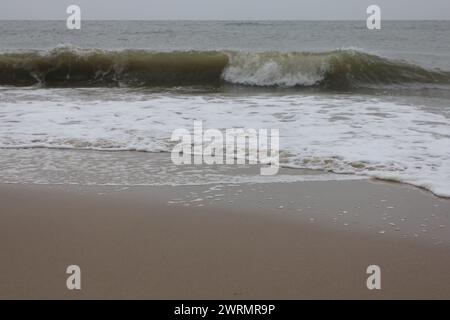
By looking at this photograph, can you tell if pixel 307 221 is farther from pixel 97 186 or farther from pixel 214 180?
pixel 97 186

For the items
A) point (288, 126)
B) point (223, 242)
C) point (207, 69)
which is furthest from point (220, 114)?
point (207, 69)

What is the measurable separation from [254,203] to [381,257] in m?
1.17

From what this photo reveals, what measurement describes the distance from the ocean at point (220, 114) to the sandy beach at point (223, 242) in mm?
434

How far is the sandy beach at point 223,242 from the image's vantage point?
2.61 m

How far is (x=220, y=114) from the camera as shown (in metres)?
7.54

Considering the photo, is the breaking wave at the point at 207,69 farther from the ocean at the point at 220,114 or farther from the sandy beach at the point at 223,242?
the sandy beach at the point at 223,242

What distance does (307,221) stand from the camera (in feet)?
11.5

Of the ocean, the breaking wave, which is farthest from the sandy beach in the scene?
the breaking wave

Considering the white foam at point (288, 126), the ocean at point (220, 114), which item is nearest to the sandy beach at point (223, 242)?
the ocean at point (220, 114)

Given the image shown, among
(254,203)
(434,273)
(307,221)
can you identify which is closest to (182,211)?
(254,203)

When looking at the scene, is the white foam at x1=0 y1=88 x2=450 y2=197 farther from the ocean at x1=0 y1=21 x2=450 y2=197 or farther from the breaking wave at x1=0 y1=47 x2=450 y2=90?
the breaking wave at x1=0 y1=47 x2=450 y2=90

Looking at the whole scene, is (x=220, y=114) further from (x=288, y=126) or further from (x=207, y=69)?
(x=207, y=69)

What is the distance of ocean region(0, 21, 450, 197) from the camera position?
4777mm
